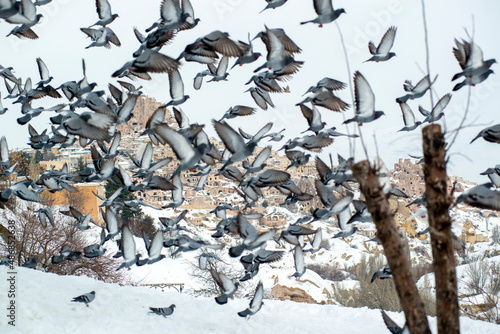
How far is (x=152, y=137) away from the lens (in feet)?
28.2

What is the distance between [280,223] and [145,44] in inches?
2593

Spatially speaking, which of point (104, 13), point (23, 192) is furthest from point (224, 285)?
point (104, 13)

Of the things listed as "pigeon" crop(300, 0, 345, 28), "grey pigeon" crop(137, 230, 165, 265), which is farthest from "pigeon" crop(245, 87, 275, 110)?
"grey pigeon" crop(137, 230, 165, 265)

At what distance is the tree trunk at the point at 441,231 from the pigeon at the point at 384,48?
404 centimetres

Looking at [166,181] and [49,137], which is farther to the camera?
[49,137]

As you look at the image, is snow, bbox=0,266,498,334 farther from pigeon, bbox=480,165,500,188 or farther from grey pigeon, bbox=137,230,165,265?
pigeon, bbox=480,165,500,188

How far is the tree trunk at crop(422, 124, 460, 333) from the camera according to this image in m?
4.09

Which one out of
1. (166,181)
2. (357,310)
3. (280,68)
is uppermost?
(280,68)

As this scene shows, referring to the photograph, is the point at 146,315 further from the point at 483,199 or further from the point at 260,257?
the point at 483,199

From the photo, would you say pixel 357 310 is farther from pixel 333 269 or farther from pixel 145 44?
pixel 333 269

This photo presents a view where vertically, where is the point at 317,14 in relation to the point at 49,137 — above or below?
above

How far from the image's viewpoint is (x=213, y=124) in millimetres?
5730

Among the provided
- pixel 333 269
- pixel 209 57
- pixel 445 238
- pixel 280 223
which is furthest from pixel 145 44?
pixel 280 223

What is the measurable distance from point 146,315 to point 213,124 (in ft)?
22.1
